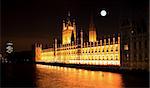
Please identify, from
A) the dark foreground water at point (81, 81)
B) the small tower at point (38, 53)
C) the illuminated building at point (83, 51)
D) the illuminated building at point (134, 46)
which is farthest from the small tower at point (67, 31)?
the dark foreground water at point (81, 81)

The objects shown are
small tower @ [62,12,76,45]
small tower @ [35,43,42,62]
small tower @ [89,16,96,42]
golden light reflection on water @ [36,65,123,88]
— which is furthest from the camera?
small tower @ [35,43,42,62]

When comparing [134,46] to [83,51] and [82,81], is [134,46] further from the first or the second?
[83,51]

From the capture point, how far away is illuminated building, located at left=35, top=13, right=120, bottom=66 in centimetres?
7481

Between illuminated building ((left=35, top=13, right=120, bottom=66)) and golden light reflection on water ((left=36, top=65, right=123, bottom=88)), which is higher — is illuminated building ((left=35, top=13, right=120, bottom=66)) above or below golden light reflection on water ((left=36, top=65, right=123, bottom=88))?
above

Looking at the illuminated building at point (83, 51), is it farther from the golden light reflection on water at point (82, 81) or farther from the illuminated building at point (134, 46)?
the golden light reflection on water at point (82, 81)

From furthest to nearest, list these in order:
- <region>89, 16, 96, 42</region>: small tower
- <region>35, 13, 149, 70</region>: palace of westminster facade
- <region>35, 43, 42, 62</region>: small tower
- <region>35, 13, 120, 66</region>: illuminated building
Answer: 1. <region>35, 43, 42, 62</region>: small tower
2. <region>89, 16, 96, 42</region>: small tower
3. <region>35, 13, 120, 66</region>: illuminated building
4. <region>35, 13, 149, 70</region>: palace of westminster facade

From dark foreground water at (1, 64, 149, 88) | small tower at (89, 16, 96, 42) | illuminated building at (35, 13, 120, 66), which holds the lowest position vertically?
dark foreground water at (1, 64, 149, 88)

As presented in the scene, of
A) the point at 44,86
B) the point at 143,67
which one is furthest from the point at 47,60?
the point at 44,86

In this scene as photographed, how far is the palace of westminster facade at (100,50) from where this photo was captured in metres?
51.1

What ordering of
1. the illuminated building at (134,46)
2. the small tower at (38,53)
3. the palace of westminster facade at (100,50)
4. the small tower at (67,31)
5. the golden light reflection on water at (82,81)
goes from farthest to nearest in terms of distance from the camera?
the small tower at (38,53)
the small tower at (67,31)
the palace of westminster facade at (100,50)
the illuminated building at (134,46)
the golden light reflection on water at (82,81)

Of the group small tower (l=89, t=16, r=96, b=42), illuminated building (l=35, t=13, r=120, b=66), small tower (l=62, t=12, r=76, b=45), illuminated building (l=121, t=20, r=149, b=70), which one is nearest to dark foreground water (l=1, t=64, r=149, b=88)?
A: illuminated building (l=121, t=20, r=149, b=70)

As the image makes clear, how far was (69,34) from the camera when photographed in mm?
123312

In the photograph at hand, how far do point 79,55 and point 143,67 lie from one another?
49168 mm

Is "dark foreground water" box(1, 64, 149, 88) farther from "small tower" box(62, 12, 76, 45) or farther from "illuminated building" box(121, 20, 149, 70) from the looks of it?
"small tower" box(62, 12, 76, 45)
